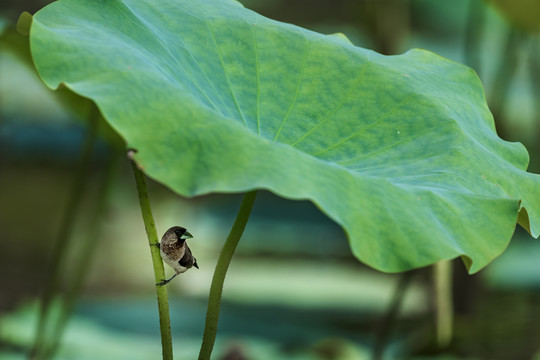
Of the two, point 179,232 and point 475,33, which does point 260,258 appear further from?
point 179,232

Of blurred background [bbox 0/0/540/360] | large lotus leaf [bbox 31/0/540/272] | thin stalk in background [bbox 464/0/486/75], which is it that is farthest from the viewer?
thin stalk in background [bbox 464/0/486/75]

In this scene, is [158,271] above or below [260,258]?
above

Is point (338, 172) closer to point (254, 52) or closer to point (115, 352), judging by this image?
point (254, 52)

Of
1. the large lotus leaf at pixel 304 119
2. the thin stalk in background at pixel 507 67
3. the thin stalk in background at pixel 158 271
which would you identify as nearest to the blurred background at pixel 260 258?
the thin stalk in background at pixel 507 67

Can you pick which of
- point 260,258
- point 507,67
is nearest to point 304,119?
point 507,67

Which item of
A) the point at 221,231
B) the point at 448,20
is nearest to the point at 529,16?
the point at 221,231

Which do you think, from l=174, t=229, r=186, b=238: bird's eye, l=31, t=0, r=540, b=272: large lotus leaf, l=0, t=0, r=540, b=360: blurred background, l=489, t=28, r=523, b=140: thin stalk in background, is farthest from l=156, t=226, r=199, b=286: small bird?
l=489, t=28, r=523, b=140: thin stalk in background

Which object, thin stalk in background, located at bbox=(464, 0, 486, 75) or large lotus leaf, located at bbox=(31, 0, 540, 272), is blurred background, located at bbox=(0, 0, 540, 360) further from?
large lotus leaf, located at bbox=(31, 0, 540, 272)
